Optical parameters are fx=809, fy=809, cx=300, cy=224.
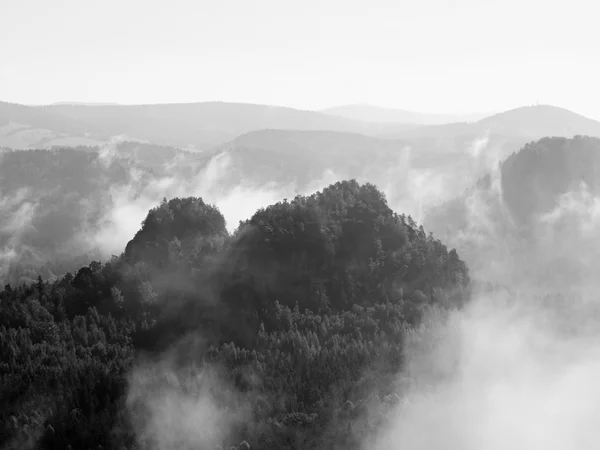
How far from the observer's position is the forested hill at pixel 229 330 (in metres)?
71.5

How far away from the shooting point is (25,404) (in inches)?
2771

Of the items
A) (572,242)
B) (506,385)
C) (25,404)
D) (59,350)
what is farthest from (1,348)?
(572,242)

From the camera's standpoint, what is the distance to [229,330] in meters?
86.7

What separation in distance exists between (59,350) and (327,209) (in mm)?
37045

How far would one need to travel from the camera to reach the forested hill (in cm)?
7150

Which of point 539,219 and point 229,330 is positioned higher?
point 539,219

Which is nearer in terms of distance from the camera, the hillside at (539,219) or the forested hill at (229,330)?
the forested hill at (229,330)

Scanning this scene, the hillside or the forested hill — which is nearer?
the forested hill

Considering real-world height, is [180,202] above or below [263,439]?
above

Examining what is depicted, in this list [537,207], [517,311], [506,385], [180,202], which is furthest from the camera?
[537,207]

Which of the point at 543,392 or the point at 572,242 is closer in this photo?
the point at 543,392

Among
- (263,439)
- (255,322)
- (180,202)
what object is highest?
(180,202)

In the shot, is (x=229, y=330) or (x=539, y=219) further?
(x=539, y=219)

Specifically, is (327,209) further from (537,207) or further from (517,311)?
(537,207)
